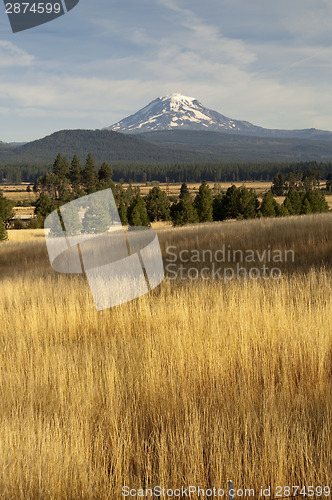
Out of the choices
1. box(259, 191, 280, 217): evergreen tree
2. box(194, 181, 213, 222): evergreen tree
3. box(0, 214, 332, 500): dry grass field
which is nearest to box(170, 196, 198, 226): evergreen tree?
box(194, 181, 213, 222): evergreen tree

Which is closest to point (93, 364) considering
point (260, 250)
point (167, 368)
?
point (167, 368)

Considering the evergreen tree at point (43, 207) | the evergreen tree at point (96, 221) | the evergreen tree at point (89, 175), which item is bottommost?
the evergreen tree at point (96, 221)

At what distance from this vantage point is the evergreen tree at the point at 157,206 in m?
64.3

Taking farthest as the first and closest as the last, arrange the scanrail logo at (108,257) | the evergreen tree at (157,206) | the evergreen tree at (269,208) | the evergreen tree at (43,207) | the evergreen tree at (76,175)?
the evergreen tree at (76,175), the evergreen tree at (157,206), the evergreen tree at (43,207), the evergreen tree at (269,208), the scanrail logo at (108,257)

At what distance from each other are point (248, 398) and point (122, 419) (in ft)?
3.01

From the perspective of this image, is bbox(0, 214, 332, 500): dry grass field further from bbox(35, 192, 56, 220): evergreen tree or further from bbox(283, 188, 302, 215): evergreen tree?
bbox(35, 192, 56, 220): evergreen tree

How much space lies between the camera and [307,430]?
2838 mm

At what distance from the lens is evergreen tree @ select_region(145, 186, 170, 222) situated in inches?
2532

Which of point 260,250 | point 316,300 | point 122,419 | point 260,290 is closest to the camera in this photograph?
point 122,419

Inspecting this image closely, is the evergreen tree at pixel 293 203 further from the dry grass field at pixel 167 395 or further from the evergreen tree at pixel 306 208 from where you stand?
the dry grass field at pixel 167 395

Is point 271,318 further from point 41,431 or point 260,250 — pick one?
point 260,250

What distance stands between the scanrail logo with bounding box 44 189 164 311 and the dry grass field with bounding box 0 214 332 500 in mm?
848

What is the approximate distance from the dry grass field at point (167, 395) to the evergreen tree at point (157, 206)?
58243 mm

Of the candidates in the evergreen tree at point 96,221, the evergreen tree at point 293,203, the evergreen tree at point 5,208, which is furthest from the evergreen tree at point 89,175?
the evergreen tree at point 293,203
